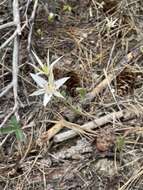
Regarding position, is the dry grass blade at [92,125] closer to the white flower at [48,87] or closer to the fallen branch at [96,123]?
the fallen branch at [96,123]

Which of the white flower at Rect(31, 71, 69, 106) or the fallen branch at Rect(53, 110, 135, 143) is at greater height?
the white flower at Rect(31, 71, 69, 106)

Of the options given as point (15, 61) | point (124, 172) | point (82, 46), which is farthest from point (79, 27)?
point (124, 172)

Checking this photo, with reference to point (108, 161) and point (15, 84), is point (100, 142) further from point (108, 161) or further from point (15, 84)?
point (15, 84)

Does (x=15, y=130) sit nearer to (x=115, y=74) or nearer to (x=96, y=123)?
(x=96, y=123)

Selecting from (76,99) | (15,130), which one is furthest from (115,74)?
(15,130)

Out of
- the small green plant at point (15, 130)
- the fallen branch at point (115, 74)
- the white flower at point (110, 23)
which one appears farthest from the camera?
the white flower at point (110, 23)

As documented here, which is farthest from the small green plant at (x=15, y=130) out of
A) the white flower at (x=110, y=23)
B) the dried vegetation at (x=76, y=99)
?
the white flower at (x=110, y=23)

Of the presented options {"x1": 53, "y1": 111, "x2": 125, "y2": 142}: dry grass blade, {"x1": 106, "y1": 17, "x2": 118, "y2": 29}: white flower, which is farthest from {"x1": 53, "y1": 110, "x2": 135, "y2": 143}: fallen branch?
{"x1": 106, "y1": 17, "x2": 118, "y2": 29}: white flower

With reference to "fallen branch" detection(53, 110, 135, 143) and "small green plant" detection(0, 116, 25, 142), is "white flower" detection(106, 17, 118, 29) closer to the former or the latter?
"fallen branch" detection(53, 110, 135, 143)

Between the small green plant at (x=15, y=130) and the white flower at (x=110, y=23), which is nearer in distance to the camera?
the small green plant at (x=15, y=130)
